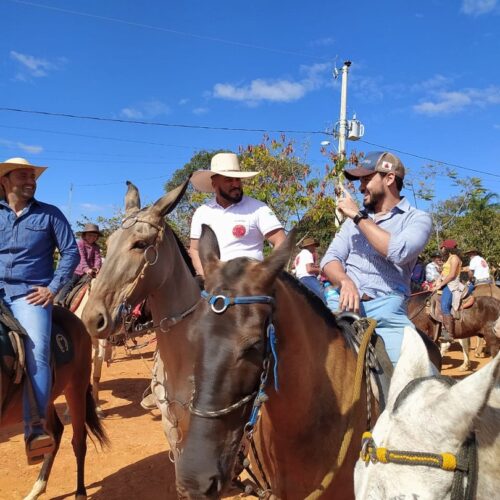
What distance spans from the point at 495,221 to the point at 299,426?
75.2ft

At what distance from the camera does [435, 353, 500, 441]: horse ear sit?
1.09 m

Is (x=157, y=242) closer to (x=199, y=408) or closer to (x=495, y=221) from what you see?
(x=199, y=408)

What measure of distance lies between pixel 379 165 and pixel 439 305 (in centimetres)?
801

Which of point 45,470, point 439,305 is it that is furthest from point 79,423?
point 439,305

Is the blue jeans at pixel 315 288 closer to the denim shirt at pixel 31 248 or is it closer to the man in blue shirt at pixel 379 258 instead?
the man in blue shirt at pixel 379 258

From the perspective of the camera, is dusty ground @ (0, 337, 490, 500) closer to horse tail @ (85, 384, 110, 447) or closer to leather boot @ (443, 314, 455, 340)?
horse tail @ (85, 384, 110, 447)

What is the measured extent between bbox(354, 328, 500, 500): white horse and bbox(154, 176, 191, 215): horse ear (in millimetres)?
2457

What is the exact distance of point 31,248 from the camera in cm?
393

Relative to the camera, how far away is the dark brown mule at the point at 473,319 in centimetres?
966

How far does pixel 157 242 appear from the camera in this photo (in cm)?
331

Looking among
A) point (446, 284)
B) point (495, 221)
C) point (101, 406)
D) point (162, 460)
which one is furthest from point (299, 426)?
point (495, 221)

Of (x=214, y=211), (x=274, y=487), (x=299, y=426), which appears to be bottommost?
(x=274, y=487)

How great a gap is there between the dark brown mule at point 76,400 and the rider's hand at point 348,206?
127 inches

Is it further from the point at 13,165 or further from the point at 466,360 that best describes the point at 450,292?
the point at 13,165
